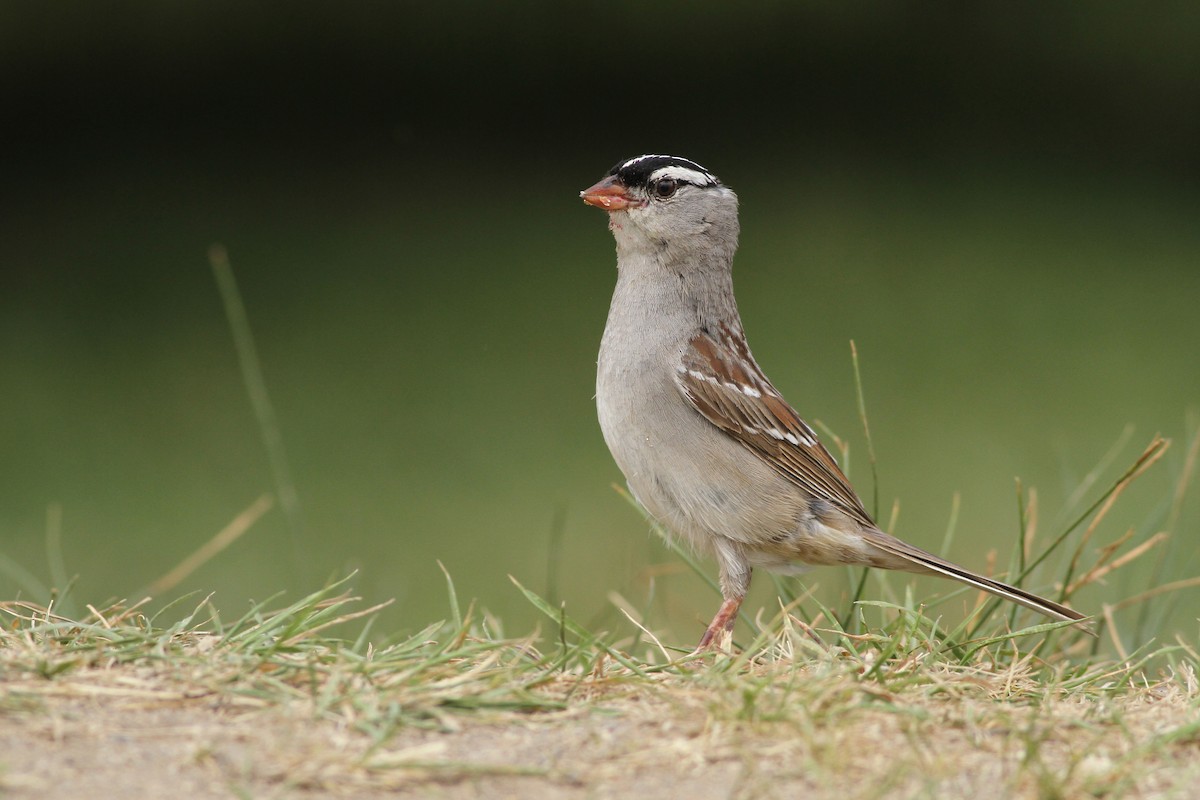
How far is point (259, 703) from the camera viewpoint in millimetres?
Result: 2219

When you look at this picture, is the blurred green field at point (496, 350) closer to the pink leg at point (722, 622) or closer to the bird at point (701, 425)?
the bird at point (701, 425)

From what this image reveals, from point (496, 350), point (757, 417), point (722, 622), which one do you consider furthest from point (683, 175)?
point (496, 350)

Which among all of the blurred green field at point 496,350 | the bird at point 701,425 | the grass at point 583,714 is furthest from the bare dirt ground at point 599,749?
the blurred green field at point 496,350

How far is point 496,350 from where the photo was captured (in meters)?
6.33

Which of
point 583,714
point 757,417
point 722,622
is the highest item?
point 757,417

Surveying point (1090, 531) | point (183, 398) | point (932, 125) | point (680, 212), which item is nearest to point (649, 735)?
point (1090, 531)

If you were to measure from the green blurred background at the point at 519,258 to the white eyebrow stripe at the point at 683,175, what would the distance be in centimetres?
166

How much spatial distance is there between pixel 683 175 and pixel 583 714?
1796 mm

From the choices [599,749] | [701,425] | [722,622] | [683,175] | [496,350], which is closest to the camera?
[599,749]

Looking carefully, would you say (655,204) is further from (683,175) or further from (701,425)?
(701,425)

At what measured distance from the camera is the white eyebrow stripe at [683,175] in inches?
144

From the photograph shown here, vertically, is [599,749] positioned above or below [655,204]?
below

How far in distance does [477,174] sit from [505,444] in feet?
5.08

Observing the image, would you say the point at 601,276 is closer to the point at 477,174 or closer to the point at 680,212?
the point at 477,174
